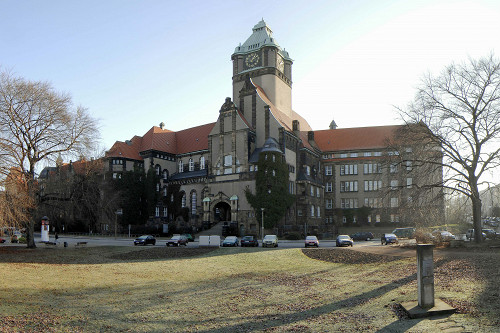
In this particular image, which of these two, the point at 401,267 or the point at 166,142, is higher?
the point at 166,142

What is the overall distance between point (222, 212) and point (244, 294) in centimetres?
5000

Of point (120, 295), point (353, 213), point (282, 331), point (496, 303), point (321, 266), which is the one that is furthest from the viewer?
point (353, 213)

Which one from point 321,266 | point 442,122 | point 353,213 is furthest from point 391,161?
point 353,213

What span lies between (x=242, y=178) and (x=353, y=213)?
2653 centimetres

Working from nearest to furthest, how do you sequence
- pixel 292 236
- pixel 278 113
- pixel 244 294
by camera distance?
pixel 244 294
pixel 292 236
pixel 278 113

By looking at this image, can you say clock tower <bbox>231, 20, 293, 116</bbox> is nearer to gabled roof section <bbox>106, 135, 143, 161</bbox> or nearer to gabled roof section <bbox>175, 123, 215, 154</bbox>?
gabled roof section <bbox>175, 123, 215, 154</bbox>

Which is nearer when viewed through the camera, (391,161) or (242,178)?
(391,161)

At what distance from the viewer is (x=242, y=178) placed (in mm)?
63062

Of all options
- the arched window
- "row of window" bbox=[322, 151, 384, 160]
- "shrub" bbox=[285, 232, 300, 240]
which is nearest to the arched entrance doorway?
the arched window

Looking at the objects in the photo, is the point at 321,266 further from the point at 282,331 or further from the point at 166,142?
the point at 166,142

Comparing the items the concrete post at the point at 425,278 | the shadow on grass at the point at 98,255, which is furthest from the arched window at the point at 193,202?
the concrete post at the point at 425,278

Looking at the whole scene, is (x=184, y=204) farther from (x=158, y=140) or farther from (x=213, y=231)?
(x=158, y=140)

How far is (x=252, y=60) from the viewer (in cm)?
7588

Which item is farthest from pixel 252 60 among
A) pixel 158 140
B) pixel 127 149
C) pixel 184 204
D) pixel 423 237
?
pixel 423 237
